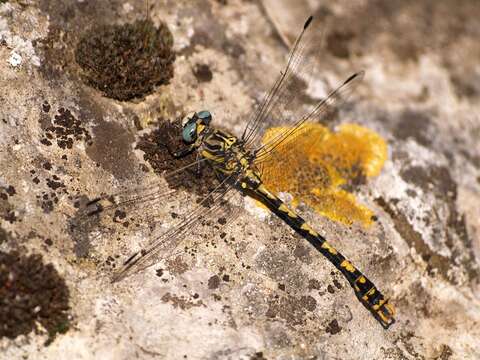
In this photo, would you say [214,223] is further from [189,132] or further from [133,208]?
[189,132]

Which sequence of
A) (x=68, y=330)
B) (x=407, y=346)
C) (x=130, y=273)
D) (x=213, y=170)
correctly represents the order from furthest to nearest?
(x=213, y=170) < (x=407, y=346) < (x=130, y=273) < (x=68, y=330)

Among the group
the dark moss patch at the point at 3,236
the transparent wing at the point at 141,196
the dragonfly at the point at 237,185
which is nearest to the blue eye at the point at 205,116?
the dragonfly at the point at 237,185

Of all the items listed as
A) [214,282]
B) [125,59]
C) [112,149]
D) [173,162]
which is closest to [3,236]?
[112,149]

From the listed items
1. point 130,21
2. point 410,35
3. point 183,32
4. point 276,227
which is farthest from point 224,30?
point 410,35

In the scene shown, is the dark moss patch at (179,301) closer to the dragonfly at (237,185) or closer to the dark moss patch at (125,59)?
the dragonfly at (237,185)

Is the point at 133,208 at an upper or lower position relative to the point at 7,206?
lower

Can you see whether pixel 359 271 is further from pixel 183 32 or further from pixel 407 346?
pixel 183 32
